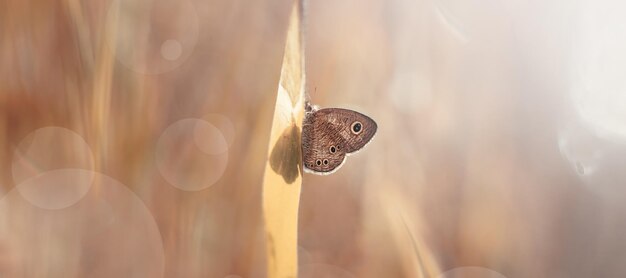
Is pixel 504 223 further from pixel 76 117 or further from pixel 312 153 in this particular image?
pixel 76 117

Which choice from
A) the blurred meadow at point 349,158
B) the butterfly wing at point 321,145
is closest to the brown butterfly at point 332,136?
the butterfly wing at point 321,145

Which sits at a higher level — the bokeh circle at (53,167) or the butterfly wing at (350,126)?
the butterfly wing at (350,126)

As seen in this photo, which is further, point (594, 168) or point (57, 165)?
point (594, 168)

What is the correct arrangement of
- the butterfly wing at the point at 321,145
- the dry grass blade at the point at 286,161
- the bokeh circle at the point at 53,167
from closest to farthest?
the dry grass blade at the point at 286,161, the butterfly wing at the point at 321,145, the bokeh circle at the point at 53,167

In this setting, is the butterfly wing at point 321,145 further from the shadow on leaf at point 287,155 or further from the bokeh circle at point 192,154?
the bokeh circle at point 192,154

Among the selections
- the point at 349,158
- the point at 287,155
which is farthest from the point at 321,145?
the point at 349,158

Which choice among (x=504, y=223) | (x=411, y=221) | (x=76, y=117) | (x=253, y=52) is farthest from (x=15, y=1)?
(x=504, y=223)
